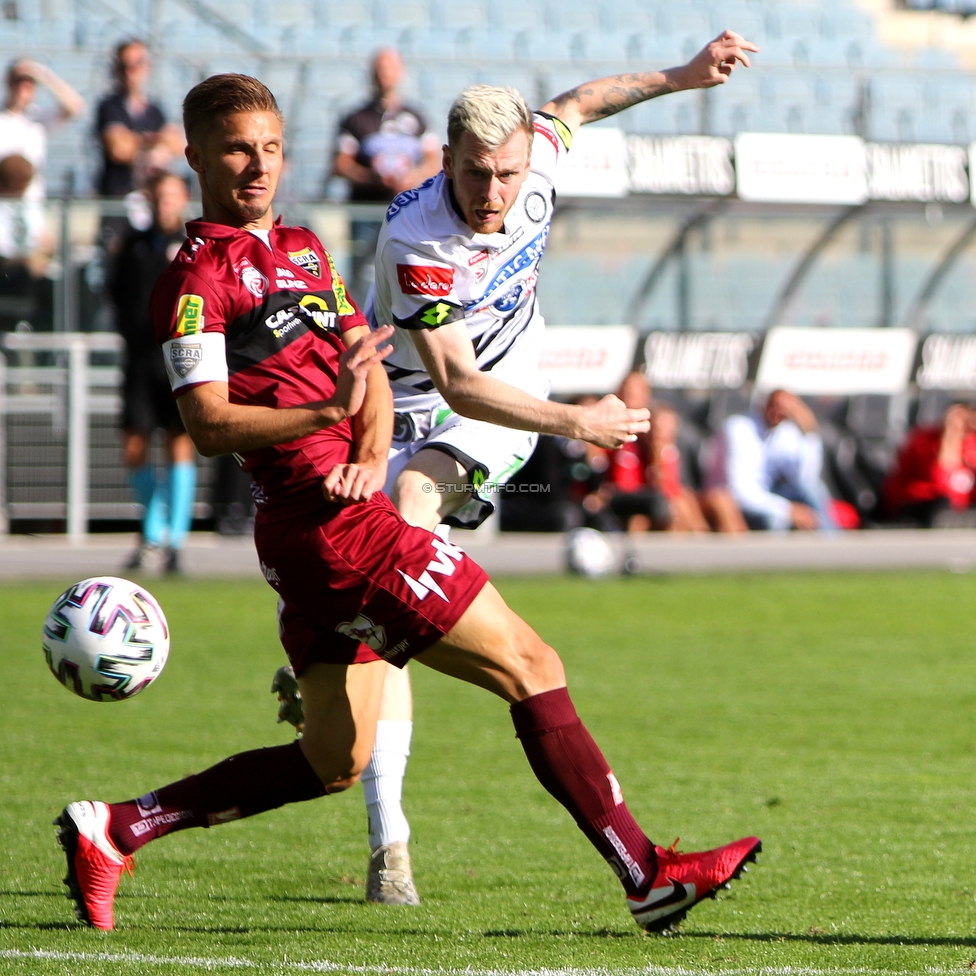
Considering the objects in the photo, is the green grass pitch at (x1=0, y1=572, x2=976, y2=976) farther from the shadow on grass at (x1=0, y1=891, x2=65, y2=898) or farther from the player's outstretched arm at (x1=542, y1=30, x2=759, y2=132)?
the player's outstretched arm at (x1=542, y1=30, x2=759, y2=132)

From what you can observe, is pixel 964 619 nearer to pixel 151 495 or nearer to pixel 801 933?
pixel 151 495

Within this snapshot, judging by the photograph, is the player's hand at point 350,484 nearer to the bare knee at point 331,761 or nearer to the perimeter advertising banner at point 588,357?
the bare knee at point 331,761

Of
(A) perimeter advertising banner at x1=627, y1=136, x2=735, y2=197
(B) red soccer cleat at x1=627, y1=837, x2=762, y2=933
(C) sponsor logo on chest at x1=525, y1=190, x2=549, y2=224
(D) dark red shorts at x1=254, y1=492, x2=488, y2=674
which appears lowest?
(B) red soccer cleat at x1=627, y1=837, x2=762, y2=933

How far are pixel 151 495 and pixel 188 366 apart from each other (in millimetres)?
7524

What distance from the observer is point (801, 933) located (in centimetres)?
373

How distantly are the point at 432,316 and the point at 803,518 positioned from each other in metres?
11.3

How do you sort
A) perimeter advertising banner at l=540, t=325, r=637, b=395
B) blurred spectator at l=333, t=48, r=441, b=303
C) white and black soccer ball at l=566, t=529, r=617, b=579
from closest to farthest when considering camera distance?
white and black soccer ball at l=566, t=529, r=617, b=579 < blurred spectator at l=333, t=48, r=441, b=303 < perimeter advertising banner at l=540, t=325, r=637, b=395

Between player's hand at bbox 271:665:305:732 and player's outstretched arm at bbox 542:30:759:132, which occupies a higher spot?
player's outstretched arm at bbox 542:30:759:132

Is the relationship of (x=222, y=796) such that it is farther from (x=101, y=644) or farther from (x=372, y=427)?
(x=372, y=427)

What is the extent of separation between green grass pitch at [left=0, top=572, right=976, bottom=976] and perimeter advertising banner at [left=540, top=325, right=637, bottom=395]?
4307 mm

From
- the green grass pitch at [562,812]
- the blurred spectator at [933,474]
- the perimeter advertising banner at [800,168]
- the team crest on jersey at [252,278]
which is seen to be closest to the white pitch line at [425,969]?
the green grass pitch at [562,812]

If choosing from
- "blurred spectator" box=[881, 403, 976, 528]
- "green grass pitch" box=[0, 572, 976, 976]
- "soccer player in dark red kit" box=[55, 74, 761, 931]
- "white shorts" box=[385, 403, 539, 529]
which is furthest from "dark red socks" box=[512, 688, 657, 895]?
"blurred spectator" box=[881, 403, 976, 528]

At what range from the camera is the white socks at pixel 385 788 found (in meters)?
4.27

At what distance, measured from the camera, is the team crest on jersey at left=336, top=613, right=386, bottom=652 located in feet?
11.9
